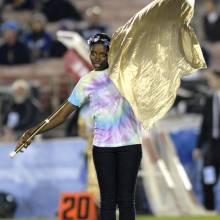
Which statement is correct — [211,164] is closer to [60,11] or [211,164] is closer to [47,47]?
[47,47]

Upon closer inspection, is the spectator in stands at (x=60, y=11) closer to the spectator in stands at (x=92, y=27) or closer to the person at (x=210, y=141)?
the spectator in stands at (x=92, y=27)

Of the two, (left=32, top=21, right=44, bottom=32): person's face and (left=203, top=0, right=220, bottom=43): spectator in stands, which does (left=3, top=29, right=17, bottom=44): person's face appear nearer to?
(left=32, top=21, right=44, bottom=32): person's face

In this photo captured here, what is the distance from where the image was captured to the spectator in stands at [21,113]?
48.5ft

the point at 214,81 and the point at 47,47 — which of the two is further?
the point at 47,47

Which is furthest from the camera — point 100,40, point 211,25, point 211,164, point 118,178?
point 211,25

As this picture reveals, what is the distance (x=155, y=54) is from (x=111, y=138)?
0.85m

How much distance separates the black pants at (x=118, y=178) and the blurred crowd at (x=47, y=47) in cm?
496

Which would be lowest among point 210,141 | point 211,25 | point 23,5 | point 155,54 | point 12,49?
point 210,141

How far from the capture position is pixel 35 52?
1702 centimetres

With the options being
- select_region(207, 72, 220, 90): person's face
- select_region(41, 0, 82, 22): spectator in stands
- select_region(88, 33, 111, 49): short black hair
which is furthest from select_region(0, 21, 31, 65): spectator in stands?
select_region(88, 33, 111, 49): short black hair

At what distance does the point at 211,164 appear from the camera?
46.6 ft

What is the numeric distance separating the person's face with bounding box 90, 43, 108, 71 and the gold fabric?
3.9 inches

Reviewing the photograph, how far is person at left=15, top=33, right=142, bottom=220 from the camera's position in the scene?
→ 8008mm

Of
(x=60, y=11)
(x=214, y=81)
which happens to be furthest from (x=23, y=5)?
(x=214, y=81)
